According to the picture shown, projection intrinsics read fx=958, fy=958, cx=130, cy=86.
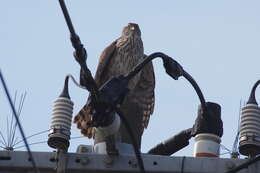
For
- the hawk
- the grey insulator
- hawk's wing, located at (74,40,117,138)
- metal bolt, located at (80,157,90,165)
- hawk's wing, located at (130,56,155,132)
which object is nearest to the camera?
the grey insulator

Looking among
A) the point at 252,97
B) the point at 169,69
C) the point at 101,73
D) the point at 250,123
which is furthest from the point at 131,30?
the point at 169,69

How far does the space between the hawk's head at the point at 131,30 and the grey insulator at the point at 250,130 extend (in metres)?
8.84

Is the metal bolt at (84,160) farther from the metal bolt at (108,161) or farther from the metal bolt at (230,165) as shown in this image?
the metal bolt at (230,165)

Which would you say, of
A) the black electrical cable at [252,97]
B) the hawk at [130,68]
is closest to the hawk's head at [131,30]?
the hawk at [130,68]

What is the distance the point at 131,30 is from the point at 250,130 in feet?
30.4

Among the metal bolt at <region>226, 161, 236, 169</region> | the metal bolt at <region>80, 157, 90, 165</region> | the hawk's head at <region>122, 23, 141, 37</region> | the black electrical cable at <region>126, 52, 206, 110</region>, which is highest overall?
the hawk's head at <region>122, 23, 141, 37</region>

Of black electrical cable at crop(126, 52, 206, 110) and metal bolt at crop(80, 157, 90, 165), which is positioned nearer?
black electrical cable at crop(126, 52, 206, 110)

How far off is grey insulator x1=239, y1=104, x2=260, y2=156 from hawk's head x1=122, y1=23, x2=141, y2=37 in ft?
29.0

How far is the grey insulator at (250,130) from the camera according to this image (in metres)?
6.83

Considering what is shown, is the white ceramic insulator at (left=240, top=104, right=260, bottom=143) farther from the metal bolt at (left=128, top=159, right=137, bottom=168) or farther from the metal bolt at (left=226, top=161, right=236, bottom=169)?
the metal bolt at (left=128, top=159, right=137, bottom=168)

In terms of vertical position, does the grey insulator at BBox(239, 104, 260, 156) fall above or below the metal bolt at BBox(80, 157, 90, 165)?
above

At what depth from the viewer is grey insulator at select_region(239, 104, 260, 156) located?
6832 mm

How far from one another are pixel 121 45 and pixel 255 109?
A: 27.4 feet

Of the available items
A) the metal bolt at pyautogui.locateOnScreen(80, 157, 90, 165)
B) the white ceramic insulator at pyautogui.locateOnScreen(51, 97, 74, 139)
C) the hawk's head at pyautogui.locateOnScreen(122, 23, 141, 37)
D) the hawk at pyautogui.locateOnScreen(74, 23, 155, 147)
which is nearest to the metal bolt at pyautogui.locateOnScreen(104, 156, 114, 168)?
the metal bolt at pyautogui.locateOnScreen(80, 157, 90, 165)
